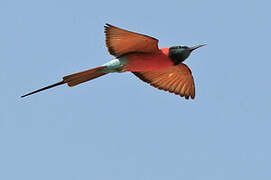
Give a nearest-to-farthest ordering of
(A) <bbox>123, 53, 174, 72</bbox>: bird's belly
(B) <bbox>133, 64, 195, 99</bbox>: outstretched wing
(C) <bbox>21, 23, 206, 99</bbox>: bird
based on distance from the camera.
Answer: (C) <bbox>21, 23, 206, 99</bbox>: bird → (A) <bbox>123, 53, 174, 72</bbox>: bird's belly → (B) <bbox>133, 64, 195, 99</bbox>: outstretched wing

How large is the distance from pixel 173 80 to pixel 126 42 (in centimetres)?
218

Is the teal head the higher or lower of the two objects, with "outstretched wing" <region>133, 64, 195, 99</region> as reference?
higher

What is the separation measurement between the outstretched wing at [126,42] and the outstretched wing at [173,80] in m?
1.35

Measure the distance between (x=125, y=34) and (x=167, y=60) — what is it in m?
1.04

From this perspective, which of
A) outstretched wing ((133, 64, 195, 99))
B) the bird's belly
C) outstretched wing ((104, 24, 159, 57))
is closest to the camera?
outstretched wing ((104, 24, 159, 57))

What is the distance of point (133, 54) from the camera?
1249 centimetres

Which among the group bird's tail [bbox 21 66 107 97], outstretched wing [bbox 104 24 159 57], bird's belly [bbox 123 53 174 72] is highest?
outstretched wing [bbox 104 24 159 57]

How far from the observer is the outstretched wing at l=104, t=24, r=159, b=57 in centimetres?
1178

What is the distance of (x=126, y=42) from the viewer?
12148mm

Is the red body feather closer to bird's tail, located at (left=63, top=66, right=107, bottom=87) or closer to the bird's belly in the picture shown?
the bird's belly

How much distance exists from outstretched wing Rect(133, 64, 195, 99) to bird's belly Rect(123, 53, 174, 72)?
3.87 feet

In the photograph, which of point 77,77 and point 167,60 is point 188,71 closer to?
point 167,60

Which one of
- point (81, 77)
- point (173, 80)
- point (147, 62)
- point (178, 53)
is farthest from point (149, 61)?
point (173, 80)

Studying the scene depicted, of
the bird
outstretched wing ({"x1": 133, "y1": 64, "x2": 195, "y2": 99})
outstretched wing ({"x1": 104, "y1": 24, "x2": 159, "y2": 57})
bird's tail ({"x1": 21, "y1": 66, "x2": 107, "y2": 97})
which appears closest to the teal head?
the bird
